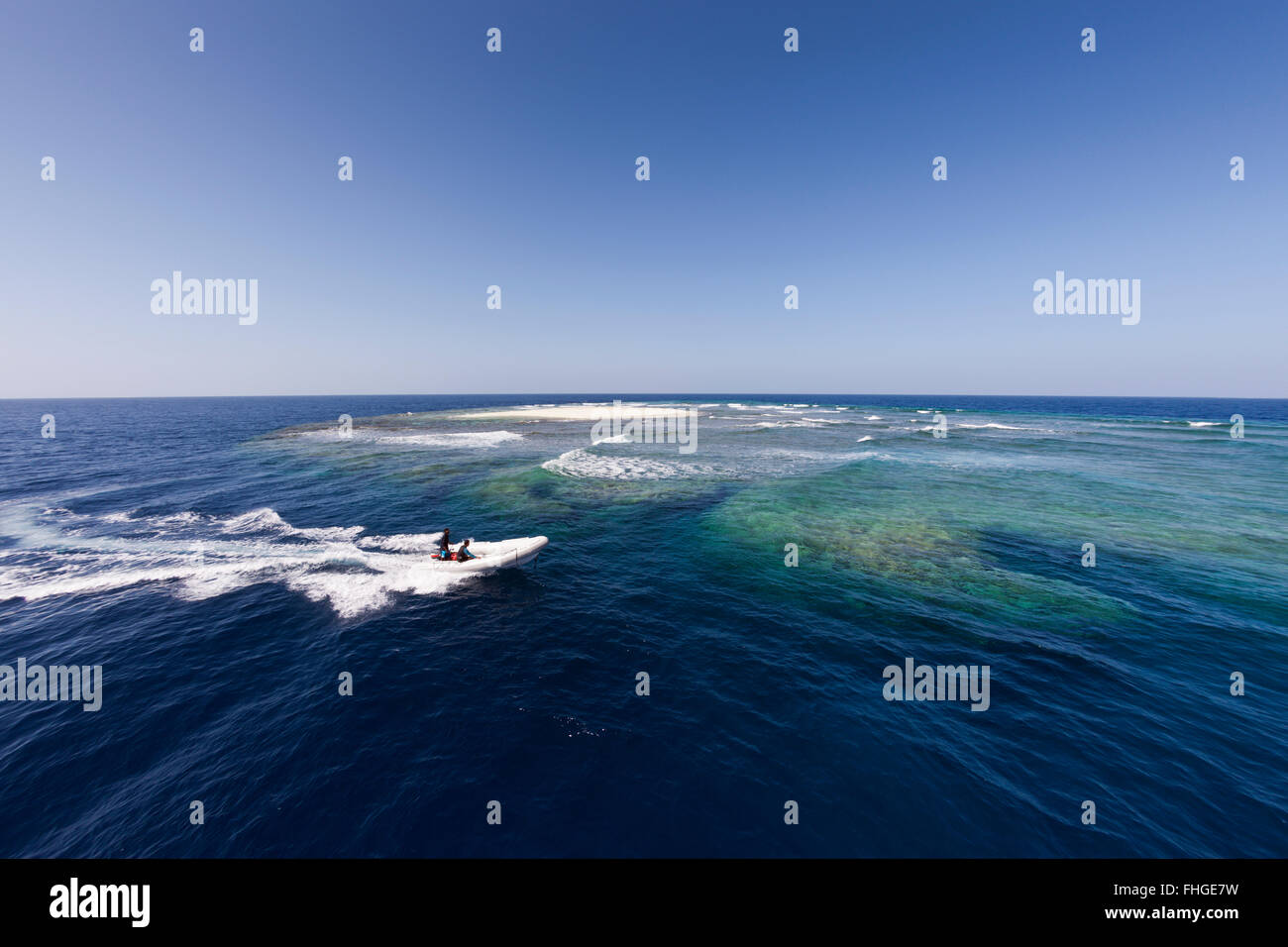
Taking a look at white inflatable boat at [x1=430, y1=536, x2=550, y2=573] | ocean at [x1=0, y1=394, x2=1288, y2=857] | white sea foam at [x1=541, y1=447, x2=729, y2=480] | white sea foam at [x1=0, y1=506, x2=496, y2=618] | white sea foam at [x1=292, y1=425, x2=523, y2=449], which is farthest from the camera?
white sea foam at [x1=292, y1=425, x2=523, y2=449]

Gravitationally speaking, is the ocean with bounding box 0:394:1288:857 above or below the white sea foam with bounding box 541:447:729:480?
below

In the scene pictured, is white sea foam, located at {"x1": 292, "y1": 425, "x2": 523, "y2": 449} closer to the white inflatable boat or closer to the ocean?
the ocean

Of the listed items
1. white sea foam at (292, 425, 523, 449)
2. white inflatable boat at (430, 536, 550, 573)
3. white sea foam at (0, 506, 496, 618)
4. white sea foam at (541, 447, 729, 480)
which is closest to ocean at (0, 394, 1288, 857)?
white sea foam at (0, 506, 496, 618)

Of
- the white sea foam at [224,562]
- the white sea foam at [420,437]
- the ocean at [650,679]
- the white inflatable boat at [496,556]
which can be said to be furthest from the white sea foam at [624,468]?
the white sea foam at [224,562]

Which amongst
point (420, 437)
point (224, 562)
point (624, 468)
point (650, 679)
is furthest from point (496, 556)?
point (420, 437)

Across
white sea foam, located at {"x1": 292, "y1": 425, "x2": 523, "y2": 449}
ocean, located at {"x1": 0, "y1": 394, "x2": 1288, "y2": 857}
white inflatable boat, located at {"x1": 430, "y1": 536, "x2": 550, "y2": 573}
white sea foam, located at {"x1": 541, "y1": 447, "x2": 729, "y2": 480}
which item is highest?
white sea foam, located at {"x1": 292, "y1": 425, "x2": 523, "y2": 449}
